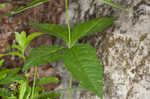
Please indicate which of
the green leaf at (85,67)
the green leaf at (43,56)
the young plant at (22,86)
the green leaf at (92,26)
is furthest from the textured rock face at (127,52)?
the young plant at (22,86)

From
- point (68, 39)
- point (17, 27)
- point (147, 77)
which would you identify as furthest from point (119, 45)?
point (17, 27)

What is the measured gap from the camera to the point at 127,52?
4.45 feet

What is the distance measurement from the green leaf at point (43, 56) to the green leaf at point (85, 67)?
0.29 ft

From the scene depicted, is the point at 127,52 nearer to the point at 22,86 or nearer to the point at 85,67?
the point at 85,67

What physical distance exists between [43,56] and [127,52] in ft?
2.27

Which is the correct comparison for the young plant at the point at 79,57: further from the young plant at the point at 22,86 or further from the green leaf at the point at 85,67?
the young plant at the point at 22,86

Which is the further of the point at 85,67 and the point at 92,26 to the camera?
the point at 92,26

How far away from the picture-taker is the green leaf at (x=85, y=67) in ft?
3.44

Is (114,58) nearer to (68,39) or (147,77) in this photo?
(147,77)

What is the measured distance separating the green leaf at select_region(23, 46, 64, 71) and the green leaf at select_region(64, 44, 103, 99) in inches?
3.5

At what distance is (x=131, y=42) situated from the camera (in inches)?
53.4

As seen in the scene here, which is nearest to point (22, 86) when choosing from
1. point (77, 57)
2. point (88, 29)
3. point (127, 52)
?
point (77, 57)

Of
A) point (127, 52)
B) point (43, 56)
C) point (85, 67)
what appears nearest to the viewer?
point (85, 67)

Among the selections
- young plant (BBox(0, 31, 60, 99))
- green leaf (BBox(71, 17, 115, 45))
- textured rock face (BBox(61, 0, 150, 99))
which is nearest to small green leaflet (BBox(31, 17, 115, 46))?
green leaf (BBox(71, 17, 115, 45))
